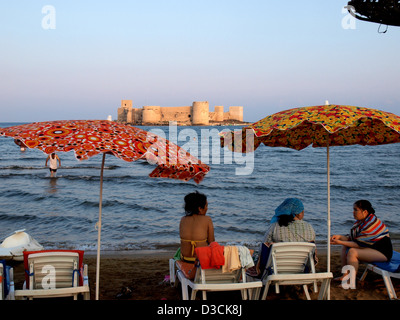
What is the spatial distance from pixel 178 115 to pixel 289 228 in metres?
90.2

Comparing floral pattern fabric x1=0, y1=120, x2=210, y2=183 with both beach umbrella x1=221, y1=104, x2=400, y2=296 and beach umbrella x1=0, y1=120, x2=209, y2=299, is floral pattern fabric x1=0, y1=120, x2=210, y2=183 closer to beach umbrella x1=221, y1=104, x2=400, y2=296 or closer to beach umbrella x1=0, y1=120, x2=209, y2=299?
beach umbrella x1=0, y1=120, x2=209, y2=299

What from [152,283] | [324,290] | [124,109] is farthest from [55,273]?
[124,109]

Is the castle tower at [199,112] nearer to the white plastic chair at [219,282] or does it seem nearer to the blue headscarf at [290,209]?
the blue headscarf at [290,209]

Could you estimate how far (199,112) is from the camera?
88.5 meters

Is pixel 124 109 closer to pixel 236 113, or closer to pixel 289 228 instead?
pixel 236 113

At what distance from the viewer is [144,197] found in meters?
13.4

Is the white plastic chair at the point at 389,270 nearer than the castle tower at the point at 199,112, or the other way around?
the white plastic chair at the point at 389,270

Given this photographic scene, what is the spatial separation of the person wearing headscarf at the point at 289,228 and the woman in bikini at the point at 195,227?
0.61m

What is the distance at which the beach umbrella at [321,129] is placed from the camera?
344 cm

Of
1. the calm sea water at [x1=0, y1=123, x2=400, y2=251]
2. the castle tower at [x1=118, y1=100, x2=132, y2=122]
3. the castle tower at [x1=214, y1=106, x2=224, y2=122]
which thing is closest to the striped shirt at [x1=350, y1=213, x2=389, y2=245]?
the calm sea water at [x1=0, y1=123, x2=400, y2=251]

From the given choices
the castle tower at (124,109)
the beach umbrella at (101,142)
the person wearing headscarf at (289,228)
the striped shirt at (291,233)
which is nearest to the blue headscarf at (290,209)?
the person wearing headscarf at (289,228)

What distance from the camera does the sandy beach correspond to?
4.28 meters
